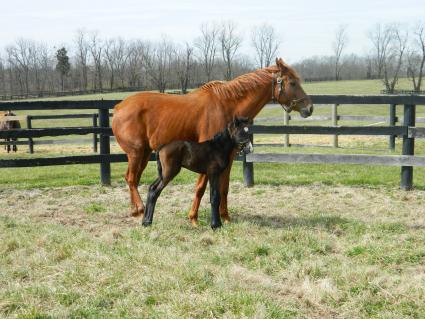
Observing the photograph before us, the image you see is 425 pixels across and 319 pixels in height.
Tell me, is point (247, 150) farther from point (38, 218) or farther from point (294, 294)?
point (38, 218)

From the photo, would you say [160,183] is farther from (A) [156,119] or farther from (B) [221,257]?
(B) [221,257]

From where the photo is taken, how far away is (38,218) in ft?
21.4

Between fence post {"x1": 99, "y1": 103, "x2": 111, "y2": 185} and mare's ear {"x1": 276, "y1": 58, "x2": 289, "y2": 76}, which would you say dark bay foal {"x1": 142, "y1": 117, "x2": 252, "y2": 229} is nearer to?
mare's ear {"x1": 276, "y1": 58, "x2": 289, "y2": 76}

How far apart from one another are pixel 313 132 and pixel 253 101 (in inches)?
104

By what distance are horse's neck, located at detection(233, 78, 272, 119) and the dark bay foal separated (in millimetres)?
470

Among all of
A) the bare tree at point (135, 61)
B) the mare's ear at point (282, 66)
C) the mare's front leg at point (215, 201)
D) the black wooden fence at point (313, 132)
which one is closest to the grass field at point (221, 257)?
the mare's front leg at point (215, 201)

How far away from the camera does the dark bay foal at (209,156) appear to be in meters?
5.61

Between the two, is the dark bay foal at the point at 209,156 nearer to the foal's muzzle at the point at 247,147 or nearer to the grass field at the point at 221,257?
the foal's muzzle at the point at 247,147

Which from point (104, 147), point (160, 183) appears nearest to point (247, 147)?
point (160, 183)

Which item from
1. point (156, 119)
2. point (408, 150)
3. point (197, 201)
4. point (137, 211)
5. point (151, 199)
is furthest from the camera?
point (408, 150)

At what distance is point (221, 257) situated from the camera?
4.48 meters

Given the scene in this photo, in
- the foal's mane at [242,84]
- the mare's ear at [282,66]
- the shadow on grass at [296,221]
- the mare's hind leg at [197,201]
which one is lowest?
the shadow on grass at [296,221]

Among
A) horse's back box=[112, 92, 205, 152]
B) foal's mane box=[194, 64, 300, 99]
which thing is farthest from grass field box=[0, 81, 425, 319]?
foal's mane box=[194, 64, 300, 99]

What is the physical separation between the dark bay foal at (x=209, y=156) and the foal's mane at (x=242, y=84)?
0.63 meters
